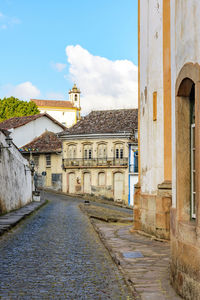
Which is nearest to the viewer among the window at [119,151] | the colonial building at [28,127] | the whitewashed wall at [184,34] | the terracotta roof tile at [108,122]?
the whitewashed wall at [184,34]

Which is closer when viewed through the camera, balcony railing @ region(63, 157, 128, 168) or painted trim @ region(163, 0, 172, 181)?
painted trim @ region(163, 0, 172, 181)

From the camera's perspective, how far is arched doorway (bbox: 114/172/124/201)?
4853 centimetres

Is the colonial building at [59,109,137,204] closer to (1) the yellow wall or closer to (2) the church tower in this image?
(1) the yellow wall

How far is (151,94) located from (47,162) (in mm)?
43668

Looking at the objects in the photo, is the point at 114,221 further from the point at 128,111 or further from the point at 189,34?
the point at 128,111

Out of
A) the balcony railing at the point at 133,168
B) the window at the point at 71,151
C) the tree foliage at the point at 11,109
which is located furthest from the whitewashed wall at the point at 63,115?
the balcony railing at the point at 133,168

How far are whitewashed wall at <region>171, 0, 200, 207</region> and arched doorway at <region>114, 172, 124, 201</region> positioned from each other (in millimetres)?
41783

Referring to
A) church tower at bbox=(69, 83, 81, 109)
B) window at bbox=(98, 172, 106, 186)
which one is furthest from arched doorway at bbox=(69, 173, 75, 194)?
church tower at bbox=(69, 83, 81, 109)

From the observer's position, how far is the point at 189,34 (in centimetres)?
613

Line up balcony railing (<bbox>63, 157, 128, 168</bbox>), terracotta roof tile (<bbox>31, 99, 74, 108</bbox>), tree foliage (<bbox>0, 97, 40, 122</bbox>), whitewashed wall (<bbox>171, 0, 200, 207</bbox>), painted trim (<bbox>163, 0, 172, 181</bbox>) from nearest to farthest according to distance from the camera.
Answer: whitewashed wall (<bbox>171, 0, 200, 207</bbox>), painted trim (<bbox>163, 0, 172, 181</bbox>), balcony railing (<bbox>63, 157, 128, 168</bbox>), tree foliage (<bbox>0, 97, 40, 122</bbox>), terracotta roof tile (<bbox>31, 99, 74, 108</bbox>)

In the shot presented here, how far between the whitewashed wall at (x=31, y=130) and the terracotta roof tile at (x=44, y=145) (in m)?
1.02

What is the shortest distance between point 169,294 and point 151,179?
23.7ft

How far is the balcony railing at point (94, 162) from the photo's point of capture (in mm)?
48750

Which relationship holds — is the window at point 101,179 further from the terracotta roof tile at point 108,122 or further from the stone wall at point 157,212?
the stone wall at point 157,212
